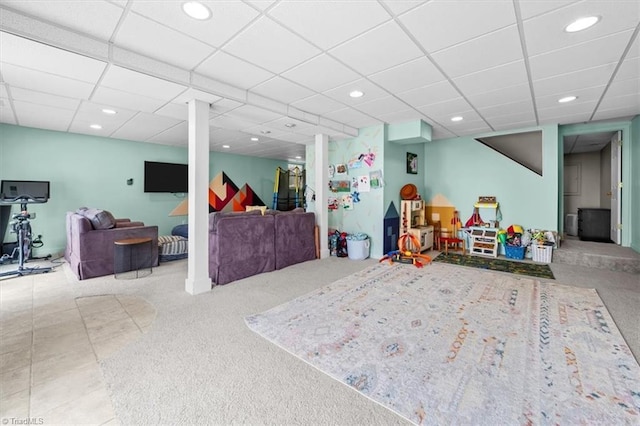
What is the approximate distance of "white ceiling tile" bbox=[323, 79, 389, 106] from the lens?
3.20m

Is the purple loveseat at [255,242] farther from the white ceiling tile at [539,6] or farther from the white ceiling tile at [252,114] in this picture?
the white ceiling tile at [539,6]

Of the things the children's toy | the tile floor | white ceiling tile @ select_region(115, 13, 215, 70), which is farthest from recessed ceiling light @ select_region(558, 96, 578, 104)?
the tile floor

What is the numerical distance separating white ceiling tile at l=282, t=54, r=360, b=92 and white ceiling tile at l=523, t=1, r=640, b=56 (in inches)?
61.2

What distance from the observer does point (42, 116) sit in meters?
4.16

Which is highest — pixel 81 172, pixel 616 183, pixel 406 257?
pixel 81 172

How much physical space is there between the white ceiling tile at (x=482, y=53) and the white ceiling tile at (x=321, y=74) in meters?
0.90

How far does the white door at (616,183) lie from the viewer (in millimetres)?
4910

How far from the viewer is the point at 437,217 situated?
20.6 ft

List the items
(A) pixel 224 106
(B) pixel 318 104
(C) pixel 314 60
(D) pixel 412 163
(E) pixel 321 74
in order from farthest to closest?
(D) pixel 412 163
(B) pixel 318 104
(A) pixel 224 106
(E) pixel 321 74
(C) pixel 314 60

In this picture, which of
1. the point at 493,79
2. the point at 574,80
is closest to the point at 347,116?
the point at 493,79

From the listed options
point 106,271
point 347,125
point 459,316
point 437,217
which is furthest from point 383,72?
point 106,271

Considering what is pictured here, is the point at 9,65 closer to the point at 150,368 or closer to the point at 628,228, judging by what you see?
the point at 150,368

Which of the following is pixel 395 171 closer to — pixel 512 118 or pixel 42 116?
pixel 512 118

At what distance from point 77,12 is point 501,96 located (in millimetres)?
4464
